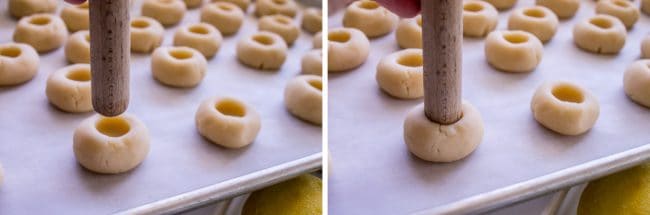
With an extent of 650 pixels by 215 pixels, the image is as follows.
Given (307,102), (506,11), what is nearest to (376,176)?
(307,102)

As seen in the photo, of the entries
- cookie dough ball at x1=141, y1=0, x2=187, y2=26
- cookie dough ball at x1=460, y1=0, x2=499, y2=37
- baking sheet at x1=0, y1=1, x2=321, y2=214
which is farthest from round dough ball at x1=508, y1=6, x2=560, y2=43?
cookie dough ball at x1=141, y1=0, x2=187, y2=26

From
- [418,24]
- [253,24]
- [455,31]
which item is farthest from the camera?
[253,24]

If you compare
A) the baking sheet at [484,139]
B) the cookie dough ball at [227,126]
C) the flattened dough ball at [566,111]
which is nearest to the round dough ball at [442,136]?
the baking sheet at [484,139]

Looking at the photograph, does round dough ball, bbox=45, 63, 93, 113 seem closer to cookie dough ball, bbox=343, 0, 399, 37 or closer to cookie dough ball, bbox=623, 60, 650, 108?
cookie dough ball, bbox=343, 0, 399, 37

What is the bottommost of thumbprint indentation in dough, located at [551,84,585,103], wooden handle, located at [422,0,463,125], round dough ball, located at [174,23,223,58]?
round dough ball, located at [174,23,223,58]

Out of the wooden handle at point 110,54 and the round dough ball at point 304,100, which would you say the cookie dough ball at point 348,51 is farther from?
the wooden handle at point 110,54

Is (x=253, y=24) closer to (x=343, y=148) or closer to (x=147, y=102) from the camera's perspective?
(x=147, y=102)
